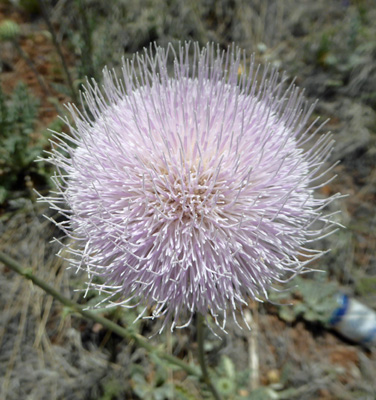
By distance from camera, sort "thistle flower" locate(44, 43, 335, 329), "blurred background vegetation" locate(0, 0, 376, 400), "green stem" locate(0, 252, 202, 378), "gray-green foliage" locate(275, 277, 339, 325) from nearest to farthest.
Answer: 1. "thistle flower" locate(44, 43, 335, 329)
2. "green stem" locate(0, 252, 202, 378)
3. "blurred background vegetation" locate(0, 0, 376, 400)
4. "gray-green foliage" locate(275, 277, 339, 325)

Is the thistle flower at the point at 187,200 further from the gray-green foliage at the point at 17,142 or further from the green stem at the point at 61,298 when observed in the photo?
the gray-green foliage at the point at 17,142

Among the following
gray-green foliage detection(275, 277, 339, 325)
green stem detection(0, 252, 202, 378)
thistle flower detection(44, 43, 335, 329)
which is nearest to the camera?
thistle flower detection(44, 43, 335, 329)

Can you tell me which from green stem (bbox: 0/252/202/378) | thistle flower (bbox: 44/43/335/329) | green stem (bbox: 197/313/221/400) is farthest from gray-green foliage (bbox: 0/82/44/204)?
green stem (bbox: 197/313/221/400)

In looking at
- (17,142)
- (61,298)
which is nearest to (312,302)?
(61,298)

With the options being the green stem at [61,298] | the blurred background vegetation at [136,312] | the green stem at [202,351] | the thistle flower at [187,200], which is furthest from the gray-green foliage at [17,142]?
the green stem at [202,351]

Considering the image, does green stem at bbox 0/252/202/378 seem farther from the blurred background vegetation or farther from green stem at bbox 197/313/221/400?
the blurred background vegetation

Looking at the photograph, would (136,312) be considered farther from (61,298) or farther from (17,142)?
(17,142)
